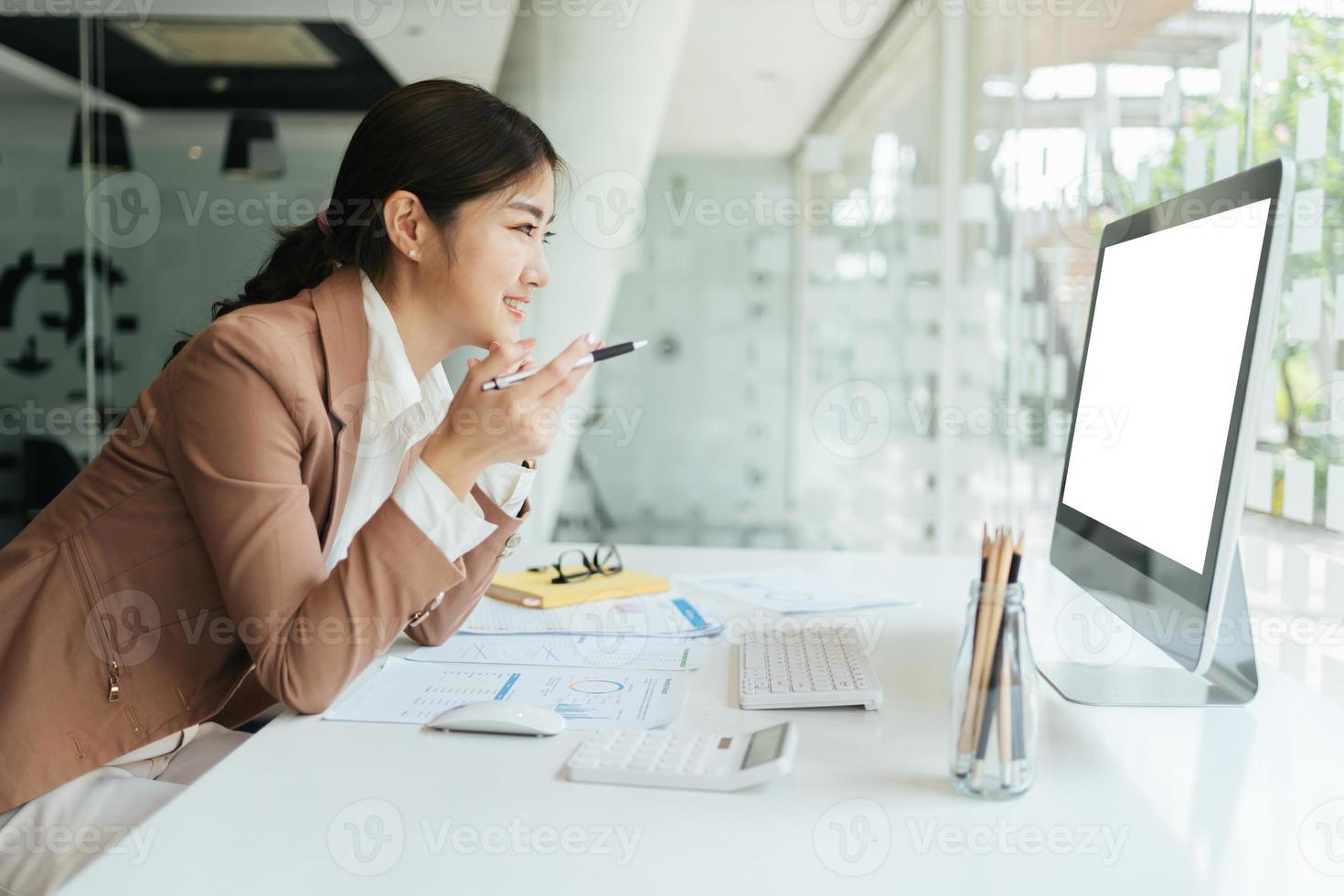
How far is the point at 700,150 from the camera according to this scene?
3.75 m

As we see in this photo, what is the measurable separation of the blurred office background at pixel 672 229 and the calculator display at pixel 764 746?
2.88 meters

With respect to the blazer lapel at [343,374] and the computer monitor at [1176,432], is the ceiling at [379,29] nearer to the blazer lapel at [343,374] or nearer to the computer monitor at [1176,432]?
the blazer lapel at [343,374]

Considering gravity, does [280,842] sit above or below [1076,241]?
below

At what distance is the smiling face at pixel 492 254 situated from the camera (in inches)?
51.9

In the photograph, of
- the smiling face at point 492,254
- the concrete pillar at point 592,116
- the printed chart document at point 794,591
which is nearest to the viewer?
the smiling face at point 492,254

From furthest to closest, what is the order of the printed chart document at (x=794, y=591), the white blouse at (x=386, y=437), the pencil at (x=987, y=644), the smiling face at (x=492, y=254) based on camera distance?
the printed chart document at (x=794, y=591)
the smiling face at (x=492, y=254)
the white blouse at (x=386, y=437)
the pencil at (x=987, y=644)

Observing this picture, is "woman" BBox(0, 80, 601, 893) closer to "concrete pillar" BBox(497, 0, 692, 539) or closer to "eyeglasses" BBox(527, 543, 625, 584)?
"eyeglasses" BBox(527, 543, 625, 584)

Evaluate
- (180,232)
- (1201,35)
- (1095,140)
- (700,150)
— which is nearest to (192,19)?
(180,232)

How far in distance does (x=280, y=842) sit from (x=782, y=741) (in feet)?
1.21

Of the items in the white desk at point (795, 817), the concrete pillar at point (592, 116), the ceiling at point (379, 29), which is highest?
the ceiling at point (379, 29)

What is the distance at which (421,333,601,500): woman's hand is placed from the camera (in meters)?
1.03

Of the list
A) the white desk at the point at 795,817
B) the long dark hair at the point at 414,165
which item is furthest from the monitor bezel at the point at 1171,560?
the long dark hair at the point at 414,165

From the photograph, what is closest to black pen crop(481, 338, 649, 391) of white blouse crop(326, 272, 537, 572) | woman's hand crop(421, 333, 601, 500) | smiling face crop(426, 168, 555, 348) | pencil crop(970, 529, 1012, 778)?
woman's hand crop(421, 333, 601, 500)

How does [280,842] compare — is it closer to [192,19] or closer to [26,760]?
[26,760]
